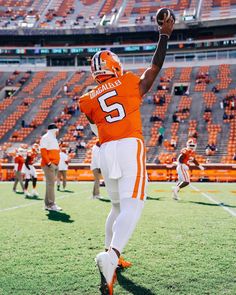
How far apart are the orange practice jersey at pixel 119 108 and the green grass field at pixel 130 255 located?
4.31ft

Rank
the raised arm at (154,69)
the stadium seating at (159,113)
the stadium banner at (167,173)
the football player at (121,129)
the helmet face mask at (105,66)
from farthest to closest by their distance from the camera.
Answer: the stadium seating at (159,113)
the stadium banner at (167,173)
the helmet face mask at (105,66)
the raised arm at (154,69)
the football player at (121,129)

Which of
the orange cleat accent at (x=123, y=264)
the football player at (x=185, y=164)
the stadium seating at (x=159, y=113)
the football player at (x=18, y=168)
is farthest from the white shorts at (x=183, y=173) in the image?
the stadium seating at (x=159, y=113)

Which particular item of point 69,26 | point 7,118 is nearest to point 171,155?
point 7,118

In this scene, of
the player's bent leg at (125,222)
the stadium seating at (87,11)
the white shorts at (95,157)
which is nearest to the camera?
the player's bent leg at (125,222)

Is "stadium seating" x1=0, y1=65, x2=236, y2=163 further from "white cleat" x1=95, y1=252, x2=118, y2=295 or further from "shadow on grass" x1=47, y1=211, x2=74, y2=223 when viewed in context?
"white cleat" x1=95, y1=252, x2=118, y2=295

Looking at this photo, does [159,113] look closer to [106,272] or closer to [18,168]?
[18,168]

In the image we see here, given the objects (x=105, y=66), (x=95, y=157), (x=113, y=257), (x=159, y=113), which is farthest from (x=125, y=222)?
(x=159, y=113)

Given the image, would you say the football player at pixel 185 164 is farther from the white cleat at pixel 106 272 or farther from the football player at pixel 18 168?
the white cleat at pixel 106 272

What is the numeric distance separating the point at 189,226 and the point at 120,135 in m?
3.50

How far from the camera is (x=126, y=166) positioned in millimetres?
3805

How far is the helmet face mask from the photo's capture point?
4.14 metres

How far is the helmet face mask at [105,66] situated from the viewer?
414cm

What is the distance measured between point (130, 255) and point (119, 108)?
179 cm

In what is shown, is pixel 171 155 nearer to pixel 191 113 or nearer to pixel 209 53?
pixel 191 113
